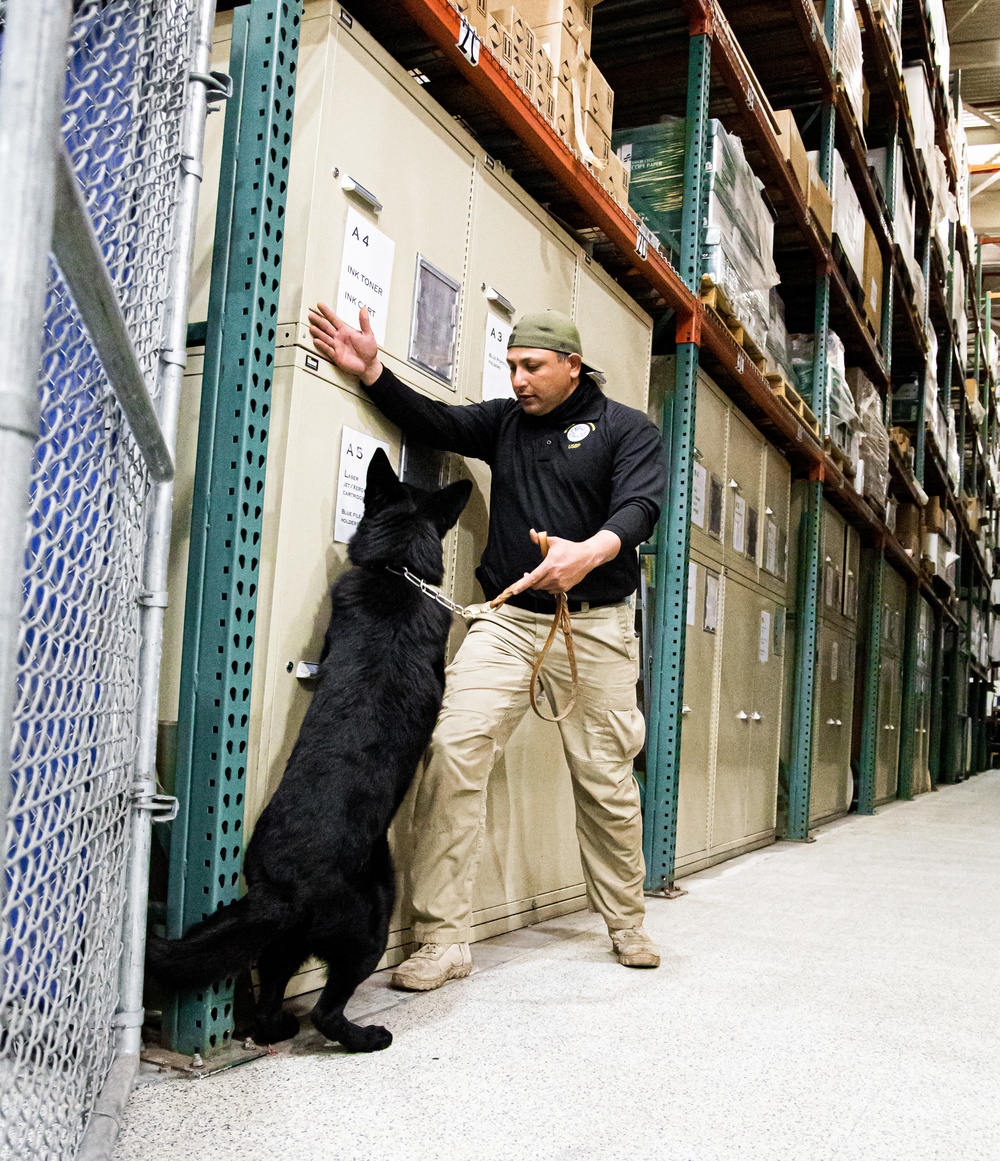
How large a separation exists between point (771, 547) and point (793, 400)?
35.2 inches

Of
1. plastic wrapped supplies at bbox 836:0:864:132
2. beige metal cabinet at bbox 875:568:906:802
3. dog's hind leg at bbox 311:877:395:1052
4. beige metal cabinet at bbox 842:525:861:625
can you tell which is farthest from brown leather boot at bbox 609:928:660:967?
beige metal cabinet at bbox 875:568:906:802

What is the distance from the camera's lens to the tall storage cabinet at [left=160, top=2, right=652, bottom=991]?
238 cm

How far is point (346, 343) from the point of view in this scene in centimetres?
252

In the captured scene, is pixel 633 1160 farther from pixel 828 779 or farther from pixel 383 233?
pixel 828 779

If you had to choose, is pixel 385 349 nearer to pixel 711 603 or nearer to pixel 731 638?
pixel 711 603

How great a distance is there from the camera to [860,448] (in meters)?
7.96

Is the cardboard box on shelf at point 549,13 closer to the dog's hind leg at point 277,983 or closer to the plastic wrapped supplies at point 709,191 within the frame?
the plastic wrapped supplies at point 709,191

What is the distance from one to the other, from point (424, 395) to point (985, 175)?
55.7ft

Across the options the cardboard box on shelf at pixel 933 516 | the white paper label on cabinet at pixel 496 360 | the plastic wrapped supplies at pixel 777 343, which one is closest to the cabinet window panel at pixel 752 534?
the plastic wrapped supplies at pixel 777 343

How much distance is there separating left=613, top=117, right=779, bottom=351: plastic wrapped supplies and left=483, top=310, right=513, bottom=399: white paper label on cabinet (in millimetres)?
1619

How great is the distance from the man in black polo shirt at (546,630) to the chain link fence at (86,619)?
1.04 metres

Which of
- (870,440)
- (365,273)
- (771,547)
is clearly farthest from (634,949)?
(870,440)

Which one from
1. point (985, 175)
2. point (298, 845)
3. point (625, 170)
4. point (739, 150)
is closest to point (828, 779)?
point (739, 150)

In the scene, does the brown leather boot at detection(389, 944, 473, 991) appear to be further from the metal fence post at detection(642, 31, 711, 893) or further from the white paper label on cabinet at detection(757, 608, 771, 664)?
the white paper label on cabinet at detection(757, 608, 771, 664)
